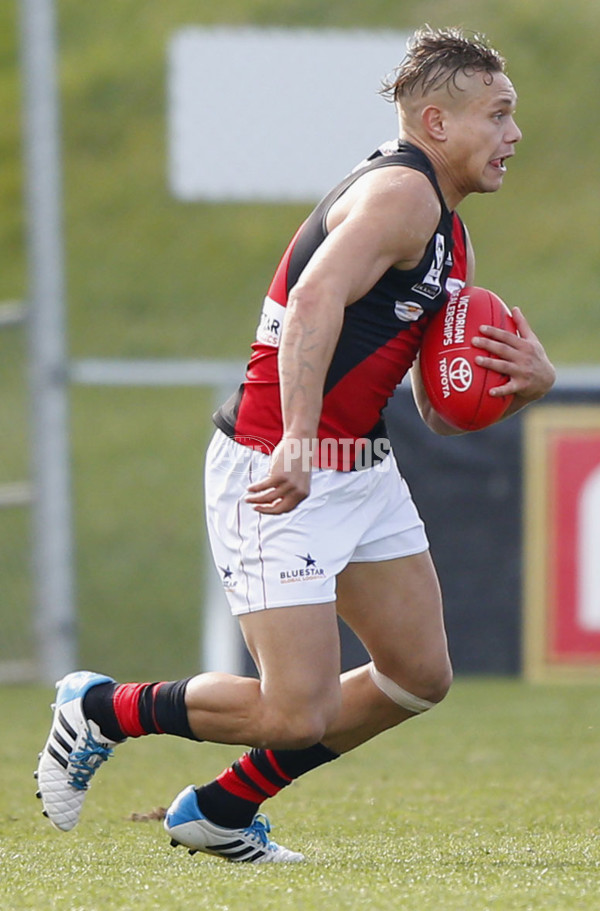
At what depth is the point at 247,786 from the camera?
4.05 metres

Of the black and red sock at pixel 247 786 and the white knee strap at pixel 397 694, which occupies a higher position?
the white knee strap at pixel 397 694

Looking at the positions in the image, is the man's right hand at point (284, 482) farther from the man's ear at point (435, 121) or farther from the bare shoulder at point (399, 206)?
the man's ear at point (435, 121)

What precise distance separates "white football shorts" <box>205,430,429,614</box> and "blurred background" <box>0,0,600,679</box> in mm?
7425

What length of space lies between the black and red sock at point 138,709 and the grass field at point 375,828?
325 millimetres

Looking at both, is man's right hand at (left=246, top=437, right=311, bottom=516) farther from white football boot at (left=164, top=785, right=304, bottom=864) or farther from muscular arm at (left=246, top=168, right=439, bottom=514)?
white football boot at (left=164, top=785, right=304, bottom=864)

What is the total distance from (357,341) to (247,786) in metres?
1.16

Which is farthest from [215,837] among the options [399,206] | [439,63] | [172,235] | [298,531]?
[172,235]

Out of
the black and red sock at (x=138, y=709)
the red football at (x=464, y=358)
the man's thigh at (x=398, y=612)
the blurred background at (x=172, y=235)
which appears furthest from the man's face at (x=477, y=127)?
the blurred background at (x=172, y=235)

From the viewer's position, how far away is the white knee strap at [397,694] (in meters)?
4.16

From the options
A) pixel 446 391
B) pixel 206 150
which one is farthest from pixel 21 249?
pixel 446 391

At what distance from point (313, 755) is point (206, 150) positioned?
6243mm

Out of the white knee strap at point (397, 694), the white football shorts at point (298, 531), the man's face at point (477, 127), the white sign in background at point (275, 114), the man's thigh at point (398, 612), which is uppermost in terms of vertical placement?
the white sign in background at point (275, 114)

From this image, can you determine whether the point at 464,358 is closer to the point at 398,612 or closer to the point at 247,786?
the point at 398,612

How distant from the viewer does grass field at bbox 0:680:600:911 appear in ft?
11.1
